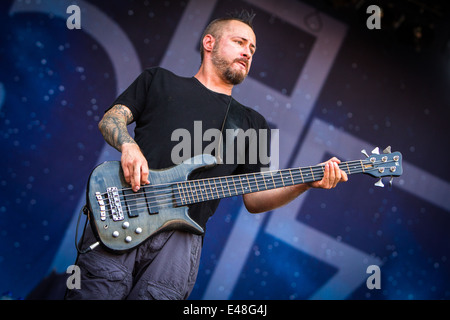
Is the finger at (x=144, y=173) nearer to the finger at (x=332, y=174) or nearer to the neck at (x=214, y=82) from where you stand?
the neck at (x=214, y=82)

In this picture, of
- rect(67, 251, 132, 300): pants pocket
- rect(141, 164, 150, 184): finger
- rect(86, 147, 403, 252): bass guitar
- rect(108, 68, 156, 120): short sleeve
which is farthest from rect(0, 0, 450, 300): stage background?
rect(141, 164, 150, 184): finger

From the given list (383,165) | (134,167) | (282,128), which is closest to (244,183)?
(134,167)

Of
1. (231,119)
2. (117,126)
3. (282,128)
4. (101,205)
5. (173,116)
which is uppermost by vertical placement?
(282,128)

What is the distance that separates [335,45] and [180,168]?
3121 millimetres

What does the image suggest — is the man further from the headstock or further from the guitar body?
the headstock

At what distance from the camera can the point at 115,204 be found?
190 centimetres

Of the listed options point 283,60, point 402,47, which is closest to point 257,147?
point 283,60

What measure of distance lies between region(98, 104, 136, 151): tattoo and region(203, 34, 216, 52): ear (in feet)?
2.36

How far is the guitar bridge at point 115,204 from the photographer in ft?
6.19

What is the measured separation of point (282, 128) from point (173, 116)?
2.27 metres

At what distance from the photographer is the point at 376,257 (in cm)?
434

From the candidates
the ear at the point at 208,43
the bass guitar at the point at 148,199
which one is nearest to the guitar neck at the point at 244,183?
the bass guitar at the point at 148,199

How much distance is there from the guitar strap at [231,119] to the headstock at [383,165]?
2.36ft

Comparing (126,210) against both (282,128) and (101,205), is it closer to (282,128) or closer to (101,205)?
(101,205)
